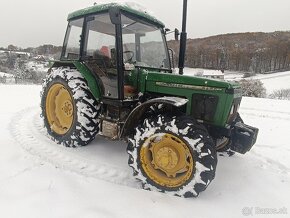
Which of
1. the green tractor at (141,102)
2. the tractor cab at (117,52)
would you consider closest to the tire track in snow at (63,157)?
the green tractor at (141,102)

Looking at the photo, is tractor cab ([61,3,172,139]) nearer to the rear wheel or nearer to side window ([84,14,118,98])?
side window ([84,14,118,98])

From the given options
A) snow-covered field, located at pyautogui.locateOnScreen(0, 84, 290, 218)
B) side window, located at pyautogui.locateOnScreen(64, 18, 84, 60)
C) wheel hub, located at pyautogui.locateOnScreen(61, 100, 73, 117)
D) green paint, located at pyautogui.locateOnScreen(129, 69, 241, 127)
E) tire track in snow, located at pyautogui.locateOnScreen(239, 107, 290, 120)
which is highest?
side window, located at pyautogui.locateOnScreen(64, 18, 84, 60)

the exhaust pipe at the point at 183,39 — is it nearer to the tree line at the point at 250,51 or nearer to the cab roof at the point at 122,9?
the cab roof at the point at 122,9

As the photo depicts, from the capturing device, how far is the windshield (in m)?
4.50

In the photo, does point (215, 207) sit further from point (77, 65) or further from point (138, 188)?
point (77, 65)

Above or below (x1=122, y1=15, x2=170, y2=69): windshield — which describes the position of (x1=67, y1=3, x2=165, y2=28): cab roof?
above

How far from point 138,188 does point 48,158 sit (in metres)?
1.62

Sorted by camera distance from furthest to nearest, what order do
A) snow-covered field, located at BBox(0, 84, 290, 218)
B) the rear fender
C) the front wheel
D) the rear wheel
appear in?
1. the rear wheel
2. the rear fender
3. the front wheel
4. snow-covered field, located at BBox(0, 84, 290, 218)

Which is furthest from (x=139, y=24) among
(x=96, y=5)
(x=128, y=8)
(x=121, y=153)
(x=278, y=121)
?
(x=278, y=121)

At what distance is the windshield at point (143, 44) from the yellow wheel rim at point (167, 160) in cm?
153

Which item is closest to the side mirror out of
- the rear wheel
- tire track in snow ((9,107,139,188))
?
the rear wheel

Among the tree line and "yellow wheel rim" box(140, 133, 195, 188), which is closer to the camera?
"yellow wheel rim" box(140, 133, 195, 188)

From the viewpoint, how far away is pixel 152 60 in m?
4.88

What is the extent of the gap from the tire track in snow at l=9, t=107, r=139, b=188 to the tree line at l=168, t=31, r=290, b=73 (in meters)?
61.1
